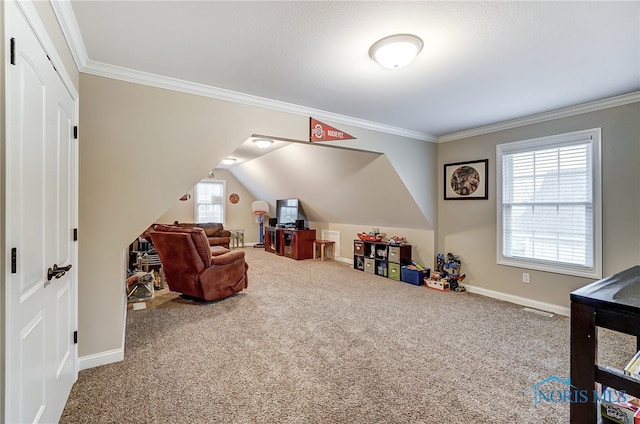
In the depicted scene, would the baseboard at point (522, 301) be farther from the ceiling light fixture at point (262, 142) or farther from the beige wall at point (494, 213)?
the ceiling light fixture at point (262, 142)

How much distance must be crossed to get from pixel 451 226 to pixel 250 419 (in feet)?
13.1

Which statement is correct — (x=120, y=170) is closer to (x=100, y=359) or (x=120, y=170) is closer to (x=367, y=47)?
(x=100, y=359)

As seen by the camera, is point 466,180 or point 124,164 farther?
point 466,180

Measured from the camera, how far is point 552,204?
3.56 meters

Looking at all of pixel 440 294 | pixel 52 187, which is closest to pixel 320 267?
pixel 440 294

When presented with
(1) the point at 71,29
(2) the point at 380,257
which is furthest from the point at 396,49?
(2) the point at 380,257

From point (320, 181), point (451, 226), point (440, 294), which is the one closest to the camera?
point (440, 294)

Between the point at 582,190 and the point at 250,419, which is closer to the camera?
the point at 250,419

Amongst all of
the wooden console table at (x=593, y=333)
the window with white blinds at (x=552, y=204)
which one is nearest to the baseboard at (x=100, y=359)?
the wooden console table at (x=593, y=333)

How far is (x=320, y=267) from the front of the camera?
6.07 meters

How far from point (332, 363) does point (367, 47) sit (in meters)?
2.40

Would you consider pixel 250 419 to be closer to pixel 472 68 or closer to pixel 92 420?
pixel 92 420

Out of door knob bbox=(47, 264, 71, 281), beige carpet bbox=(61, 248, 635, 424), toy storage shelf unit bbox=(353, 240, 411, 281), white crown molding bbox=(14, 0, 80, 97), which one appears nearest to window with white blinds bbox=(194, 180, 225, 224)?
toy storage shelf unit bbox=(353, 240, 411, 281)

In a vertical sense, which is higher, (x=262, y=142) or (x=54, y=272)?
(x=262, y=142)
